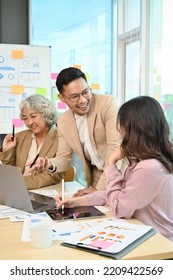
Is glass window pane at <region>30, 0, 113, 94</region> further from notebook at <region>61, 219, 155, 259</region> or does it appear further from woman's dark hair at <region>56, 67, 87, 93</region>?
notebook at <region>61, 219, 155, 259</region>

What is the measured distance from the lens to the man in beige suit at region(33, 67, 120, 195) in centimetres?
192

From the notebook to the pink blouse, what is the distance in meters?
0.11

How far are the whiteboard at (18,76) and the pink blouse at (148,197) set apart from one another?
2.41m

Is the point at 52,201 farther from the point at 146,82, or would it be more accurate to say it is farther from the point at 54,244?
the point at 146,82

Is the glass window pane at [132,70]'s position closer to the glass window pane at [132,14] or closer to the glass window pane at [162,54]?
the glass window pane at [132,14]

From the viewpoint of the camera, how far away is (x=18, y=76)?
11.9 feet

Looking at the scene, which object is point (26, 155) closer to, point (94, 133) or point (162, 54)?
point (94, 133)

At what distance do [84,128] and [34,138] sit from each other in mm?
463

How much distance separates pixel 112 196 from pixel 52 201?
1.27ft

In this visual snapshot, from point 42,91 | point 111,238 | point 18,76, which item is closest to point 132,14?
point 42,91

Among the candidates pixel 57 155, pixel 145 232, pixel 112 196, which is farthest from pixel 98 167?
pixel 145 232

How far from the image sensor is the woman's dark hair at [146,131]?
55.3 inches

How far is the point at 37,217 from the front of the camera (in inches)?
56.4

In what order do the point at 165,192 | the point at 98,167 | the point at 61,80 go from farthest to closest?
1. the point at 98,167
2. the point at 61,80
3. the point at 165,192
